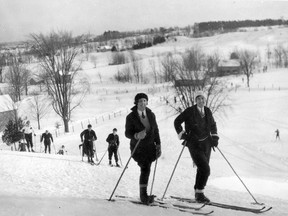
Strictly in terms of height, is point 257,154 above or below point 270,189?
below

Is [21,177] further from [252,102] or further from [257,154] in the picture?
[252,102]

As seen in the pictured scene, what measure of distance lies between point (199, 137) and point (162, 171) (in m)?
7.98

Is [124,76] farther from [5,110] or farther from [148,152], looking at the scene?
[148,152]

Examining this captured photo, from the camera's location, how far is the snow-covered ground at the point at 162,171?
524 cm

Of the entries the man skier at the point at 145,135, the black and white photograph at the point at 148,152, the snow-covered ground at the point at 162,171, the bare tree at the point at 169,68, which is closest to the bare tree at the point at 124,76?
the black and white photograph at the point at 148,152

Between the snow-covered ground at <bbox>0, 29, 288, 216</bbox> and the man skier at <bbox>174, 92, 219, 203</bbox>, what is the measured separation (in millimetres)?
621

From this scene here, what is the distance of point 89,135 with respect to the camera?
14.4 meters

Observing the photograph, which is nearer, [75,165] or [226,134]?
[75,165]

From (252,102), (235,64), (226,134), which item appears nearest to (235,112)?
(252,102)

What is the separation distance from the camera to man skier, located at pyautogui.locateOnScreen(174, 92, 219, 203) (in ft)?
19.0

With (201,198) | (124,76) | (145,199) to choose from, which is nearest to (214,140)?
(201,198)

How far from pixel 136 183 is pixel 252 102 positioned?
41.2 metres

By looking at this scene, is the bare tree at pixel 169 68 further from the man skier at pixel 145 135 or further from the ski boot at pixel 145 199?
the ski boot at pixel 145 199

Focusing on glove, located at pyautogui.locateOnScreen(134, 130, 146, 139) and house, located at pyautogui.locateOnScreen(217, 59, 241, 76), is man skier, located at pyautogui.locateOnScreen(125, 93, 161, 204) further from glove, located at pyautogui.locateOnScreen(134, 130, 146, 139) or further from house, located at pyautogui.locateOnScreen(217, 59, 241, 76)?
house, located at pyautogui.locateOnScreen(217, 59, 241, 76)
